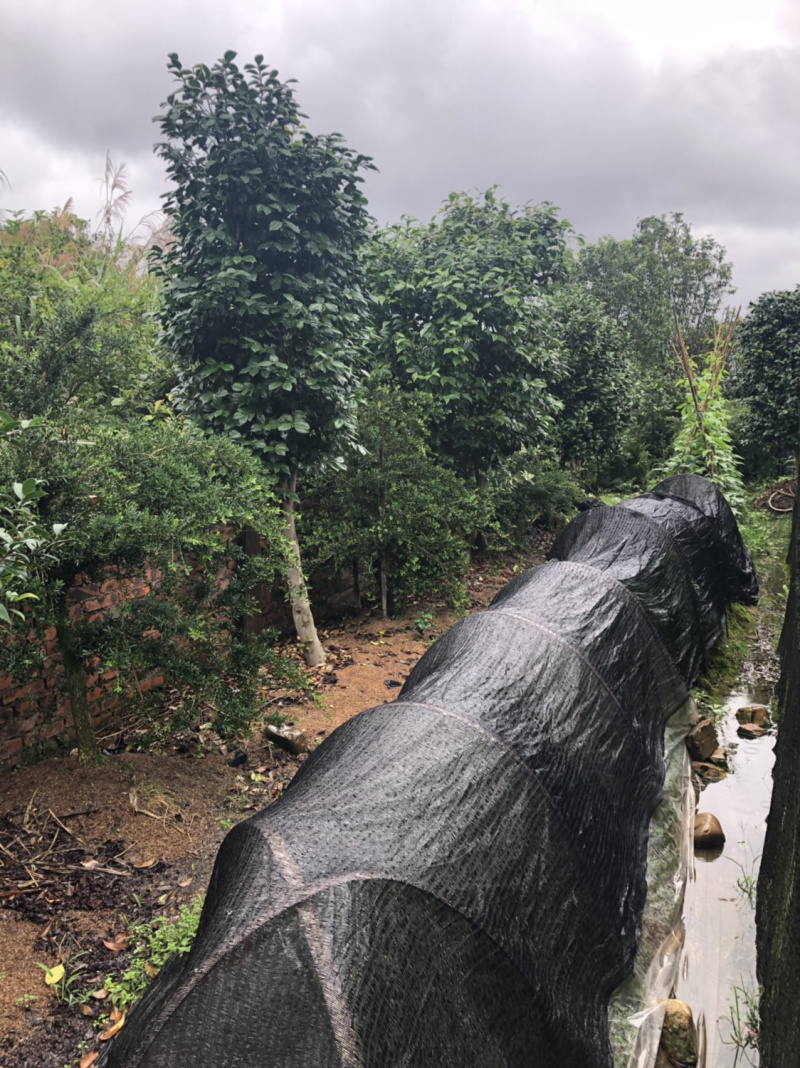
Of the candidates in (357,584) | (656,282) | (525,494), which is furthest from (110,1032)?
(656,282)

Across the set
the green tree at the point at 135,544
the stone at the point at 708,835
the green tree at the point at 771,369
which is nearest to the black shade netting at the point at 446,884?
the stone at the point at 708,835

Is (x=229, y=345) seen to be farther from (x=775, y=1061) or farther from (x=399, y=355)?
(x=775, y=1061)

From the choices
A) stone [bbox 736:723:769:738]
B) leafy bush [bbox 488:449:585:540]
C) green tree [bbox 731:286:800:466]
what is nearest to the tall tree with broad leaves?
stone [bbox 736:723:769:738]

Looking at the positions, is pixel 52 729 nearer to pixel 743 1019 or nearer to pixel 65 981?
pixel 65 981

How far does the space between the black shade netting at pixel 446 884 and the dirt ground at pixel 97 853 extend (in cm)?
70

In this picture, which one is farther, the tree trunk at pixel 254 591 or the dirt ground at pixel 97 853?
the tree trunk at pixel 254 591

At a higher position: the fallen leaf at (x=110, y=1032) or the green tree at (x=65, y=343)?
the green tree at (x=65, y=343)

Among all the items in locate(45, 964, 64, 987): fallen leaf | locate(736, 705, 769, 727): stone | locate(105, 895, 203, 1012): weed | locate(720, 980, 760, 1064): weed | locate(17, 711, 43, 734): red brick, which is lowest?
locate(720, 980, 760, 1064): weed

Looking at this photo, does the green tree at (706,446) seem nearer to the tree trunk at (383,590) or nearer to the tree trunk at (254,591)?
the tree trunk at (383,590)

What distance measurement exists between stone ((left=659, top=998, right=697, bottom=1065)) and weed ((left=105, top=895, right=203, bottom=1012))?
171 cm

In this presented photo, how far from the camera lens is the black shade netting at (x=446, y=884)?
1384 millimetres

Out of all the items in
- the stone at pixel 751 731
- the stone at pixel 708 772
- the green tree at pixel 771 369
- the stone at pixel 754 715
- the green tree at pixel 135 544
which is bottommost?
the stone at pixel 708 772

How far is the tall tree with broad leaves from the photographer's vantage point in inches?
157

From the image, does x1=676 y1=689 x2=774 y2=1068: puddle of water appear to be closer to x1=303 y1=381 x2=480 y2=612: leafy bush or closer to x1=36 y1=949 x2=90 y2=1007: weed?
x1=36 y1=949 x2=90 y2=1007: weed
